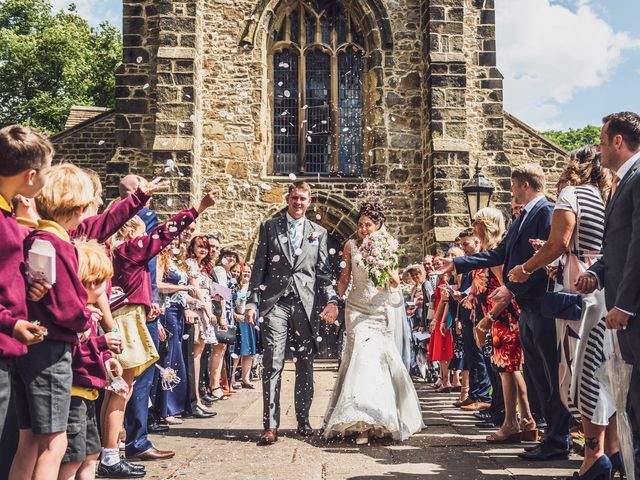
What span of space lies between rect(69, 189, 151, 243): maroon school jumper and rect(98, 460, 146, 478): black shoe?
5.37ft

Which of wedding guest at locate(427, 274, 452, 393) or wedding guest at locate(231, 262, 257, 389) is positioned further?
wedding guest at locate(231, 262, 257, 389)

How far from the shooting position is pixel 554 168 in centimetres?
1952

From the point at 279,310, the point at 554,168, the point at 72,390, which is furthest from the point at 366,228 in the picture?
the point at 554,168

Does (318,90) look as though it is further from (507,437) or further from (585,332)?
(585,332)

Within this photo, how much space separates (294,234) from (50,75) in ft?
126

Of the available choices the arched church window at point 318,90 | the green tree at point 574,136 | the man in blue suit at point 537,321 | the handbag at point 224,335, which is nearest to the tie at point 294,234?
the man in blue suit at point 537,321

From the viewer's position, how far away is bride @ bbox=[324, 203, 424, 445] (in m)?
6.81

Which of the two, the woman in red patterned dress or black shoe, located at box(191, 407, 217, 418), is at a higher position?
the woman in red patterned dress

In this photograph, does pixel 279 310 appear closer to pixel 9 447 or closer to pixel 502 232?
pixel 502 232

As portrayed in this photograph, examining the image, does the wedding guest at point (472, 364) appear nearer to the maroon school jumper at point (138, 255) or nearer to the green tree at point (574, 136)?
the maroon school jumper at point (138, 255)

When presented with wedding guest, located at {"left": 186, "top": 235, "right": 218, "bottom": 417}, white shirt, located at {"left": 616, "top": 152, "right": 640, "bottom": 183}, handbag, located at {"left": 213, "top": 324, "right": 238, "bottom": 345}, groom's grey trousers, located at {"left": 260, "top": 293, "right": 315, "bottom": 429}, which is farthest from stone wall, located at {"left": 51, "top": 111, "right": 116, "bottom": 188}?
white shirt, located at {"left": 616, "top": 152, "right": 640, "bottom": 183}

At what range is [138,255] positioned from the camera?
18.6ft

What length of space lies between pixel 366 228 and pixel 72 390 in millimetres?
4136

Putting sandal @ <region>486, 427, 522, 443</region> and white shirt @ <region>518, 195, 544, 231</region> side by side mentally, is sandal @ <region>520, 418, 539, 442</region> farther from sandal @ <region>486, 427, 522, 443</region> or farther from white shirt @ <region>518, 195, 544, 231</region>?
white shirt @ <region>518, 195, 544, 231</region>
